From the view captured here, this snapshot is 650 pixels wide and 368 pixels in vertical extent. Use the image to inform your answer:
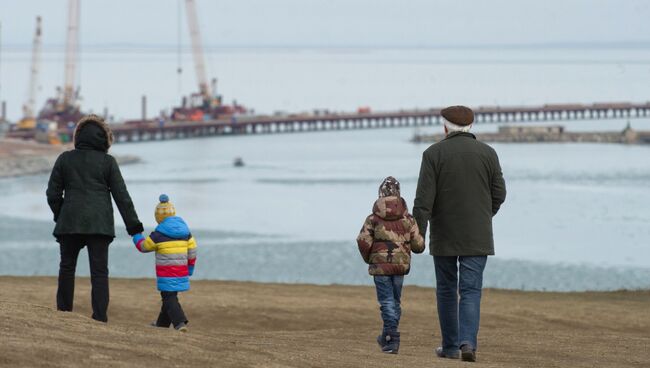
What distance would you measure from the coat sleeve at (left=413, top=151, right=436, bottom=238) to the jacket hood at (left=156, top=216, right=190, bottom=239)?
2.05 metres

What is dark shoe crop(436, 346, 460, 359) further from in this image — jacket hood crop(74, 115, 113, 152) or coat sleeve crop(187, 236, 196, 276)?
jacket hood crop(74, 115, 113, 152)

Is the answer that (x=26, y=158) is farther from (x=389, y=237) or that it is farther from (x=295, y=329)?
(x=389, y=237)

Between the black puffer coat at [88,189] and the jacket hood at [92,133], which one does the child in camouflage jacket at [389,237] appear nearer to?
the black puffer coat at [88,189]

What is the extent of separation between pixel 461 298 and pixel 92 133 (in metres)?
3.07

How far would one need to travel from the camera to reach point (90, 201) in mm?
11031

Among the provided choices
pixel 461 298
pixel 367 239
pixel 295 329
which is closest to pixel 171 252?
pixel 367 239

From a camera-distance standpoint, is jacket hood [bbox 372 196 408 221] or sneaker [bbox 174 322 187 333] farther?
sneaker [bbox 174 322 187 333]

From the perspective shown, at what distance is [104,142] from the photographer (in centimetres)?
1129

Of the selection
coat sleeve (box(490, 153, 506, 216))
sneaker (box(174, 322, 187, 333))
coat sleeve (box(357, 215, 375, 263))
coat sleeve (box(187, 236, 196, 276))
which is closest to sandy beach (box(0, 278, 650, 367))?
sneaker (box(174, 322, 187, 333))

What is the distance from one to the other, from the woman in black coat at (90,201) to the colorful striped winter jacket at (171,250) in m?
0.21

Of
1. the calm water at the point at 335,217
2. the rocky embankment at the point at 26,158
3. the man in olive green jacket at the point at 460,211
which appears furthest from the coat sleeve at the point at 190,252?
the rocky embankment at the point at 26,158

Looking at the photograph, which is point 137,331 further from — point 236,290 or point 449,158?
point 236,290

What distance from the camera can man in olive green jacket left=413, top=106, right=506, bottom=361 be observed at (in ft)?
34.0

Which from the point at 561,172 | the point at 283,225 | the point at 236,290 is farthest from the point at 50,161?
the point at 236,290
